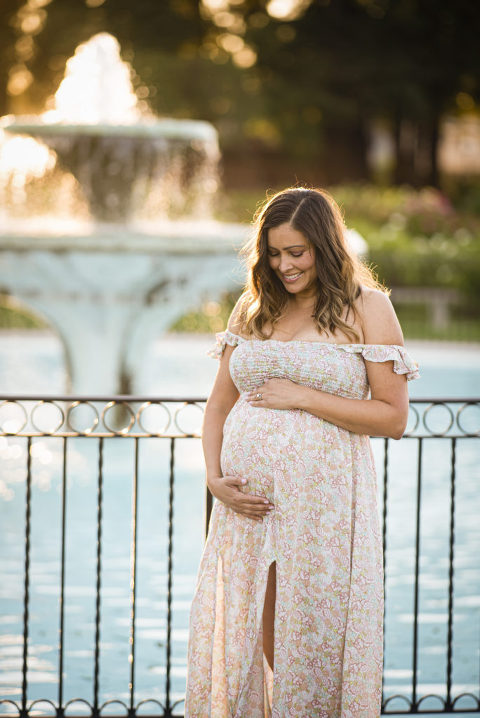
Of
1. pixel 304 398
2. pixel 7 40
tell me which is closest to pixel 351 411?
pixel 304 398

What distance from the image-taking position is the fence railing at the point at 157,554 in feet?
12.5

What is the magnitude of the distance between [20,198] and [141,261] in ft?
13.1

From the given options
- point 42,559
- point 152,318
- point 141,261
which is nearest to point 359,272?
point 42,559

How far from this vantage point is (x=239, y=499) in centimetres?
295

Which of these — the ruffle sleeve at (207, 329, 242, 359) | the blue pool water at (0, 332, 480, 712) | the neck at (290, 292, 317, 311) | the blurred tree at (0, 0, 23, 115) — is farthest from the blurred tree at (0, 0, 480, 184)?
the neck at (290, 292, 317, 311)

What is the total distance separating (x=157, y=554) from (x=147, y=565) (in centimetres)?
20

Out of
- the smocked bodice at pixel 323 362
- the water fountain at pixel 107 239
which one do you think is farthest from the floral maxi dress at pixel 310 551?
the water fountain at pixel 107 239

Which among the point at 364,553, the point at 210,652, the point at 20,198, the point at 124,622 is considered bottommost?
the point at 124,622

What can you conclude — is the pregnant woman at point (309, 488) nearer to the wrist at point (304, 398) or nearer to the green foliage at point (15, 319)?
the wrist at point (304, 398)

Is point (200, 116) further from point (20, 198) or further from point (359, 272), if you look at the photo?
point (359, 272)

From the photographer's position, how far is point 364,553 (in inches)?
114

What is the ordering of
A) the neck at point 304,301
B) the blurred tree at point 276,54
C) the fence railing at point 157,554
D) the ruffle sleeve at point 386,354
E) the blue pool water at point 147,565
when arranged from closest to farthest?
the ruffle sleeve at point 386,354, the neck at point 304,301, the fence railing at point 157,554, the blue pool water at point 147,565, the blurred tree at point 276,54

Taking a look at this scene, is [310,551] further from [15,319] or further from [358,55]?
[358,55]

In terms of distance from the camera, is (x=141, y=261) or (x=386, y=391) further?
(x=141, y=261)
